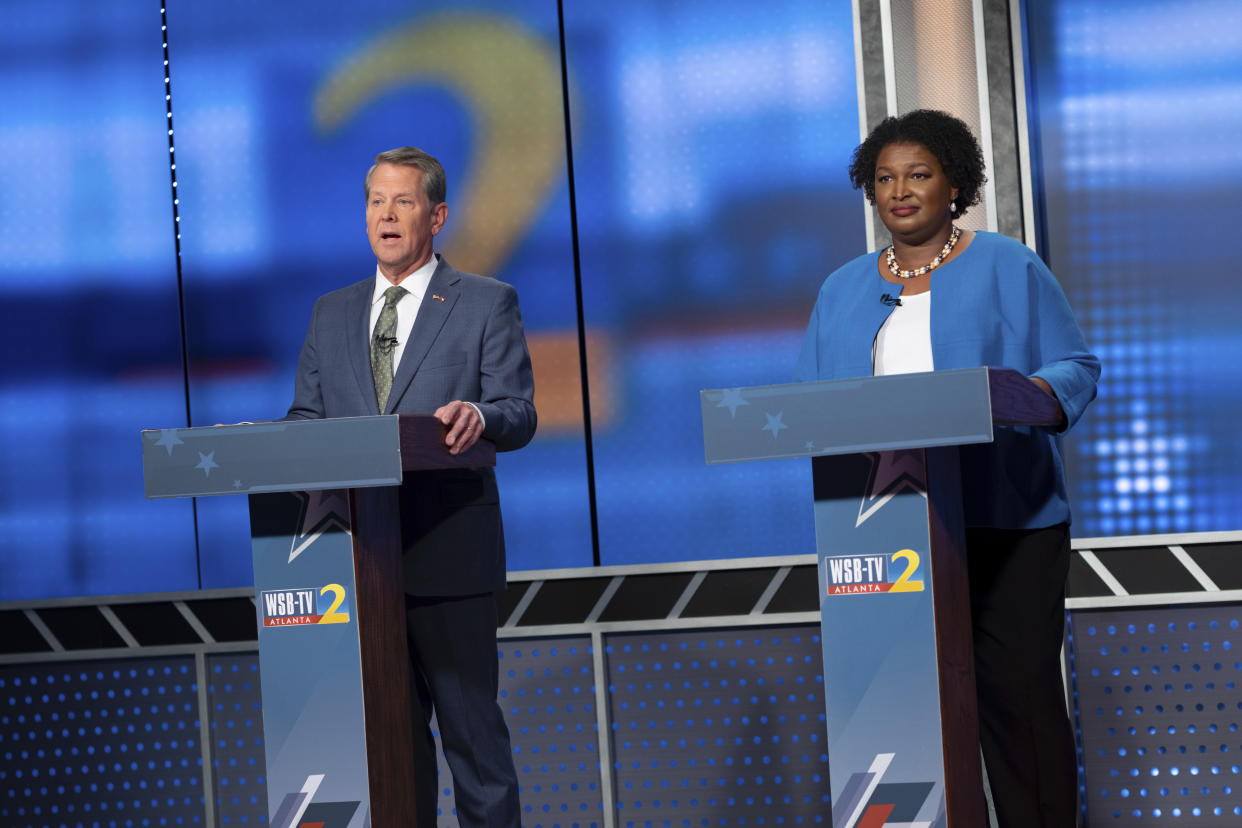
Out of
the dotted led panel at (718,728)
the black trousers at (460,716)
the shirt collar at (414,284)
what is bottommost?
the dotted led panel at (718,728)

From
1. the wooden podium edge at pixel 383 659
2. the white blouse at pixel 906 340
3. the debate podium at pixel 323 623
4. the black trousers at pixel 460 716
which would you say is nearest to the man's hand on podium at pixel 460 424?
the debate podium at pixel 323 623

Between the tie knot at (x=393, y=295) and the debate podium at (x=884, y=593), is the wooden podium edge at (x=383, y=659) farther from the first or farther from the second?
the debate podium at (x=884, y=593)

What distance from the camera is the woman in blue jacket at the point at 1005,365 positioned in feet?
7.52

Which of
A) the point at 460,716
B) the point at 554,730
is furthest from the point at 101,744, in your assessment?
the point at 460,716

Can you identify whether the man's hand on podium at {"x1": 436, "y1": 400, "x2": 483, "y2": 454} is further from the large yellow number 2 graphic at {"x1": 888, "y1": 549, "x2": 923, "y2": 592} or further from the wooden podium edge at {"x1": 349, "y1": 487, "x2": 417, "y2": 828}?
the large yellow number 2 graphic at {"x1": 888, "y1": 549, "x2": 923, "y2": 592}

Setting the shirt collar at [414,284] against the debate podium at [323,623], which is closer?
the debate podium at [323,623]

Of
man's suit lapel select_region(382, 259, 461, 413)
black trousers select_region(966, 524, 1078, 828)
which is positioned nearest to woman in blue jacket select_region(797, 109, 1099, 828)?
black trousers select_region(966, 524, 1078, 828)

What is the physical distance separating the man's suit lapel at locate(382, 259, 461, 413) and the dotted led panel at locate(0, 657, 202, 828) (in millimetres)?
1844

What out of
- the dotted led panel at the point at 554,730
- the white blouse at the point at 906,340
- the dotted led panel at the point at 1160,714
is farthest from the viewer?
the dotted led panel at the point at 554,730

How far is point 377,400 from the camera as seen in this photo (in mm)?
2537

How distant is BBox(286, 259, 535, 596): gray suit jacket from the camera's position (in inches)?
97.7

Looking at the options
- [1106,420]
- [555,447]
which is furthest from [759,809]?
[1106,420]

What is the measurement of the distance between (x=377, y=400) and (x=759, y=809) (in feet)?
5.99

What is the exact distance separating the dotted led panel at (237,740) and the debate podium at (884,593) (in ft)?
7.78
